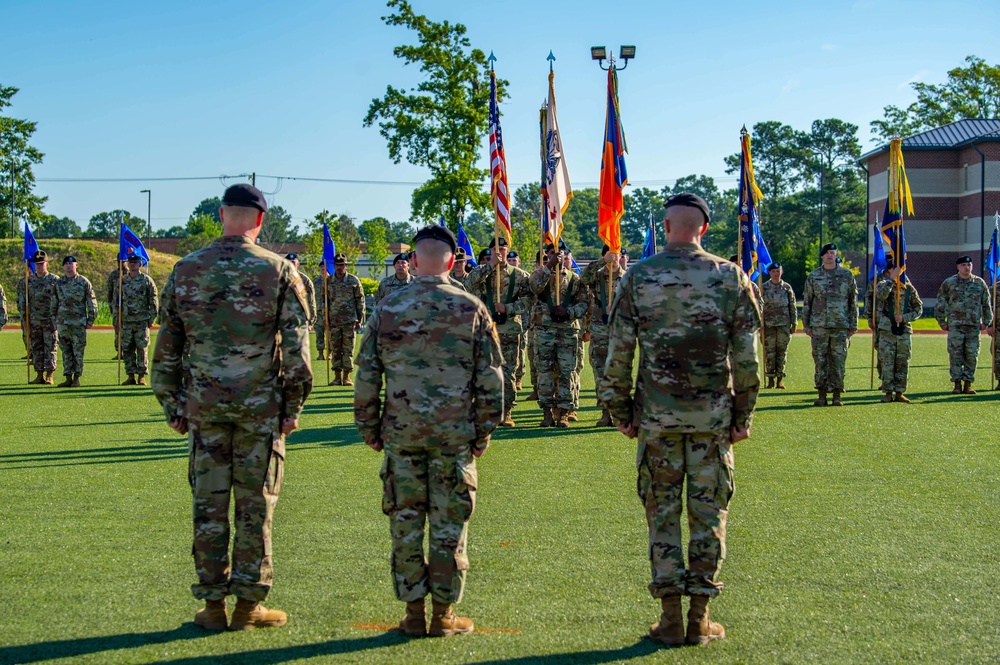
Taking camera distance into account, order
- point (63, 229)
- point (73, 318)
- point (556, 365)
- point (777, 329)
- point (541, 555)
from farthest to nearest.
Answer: point (63, 229)
point (73, 318)
point (777, 329)
point (556, 365)
point (541, 555)

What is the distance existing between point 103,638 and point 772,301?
15.0m

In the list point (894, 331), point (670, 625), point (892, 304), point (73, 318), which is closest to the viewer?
point (670, 625)

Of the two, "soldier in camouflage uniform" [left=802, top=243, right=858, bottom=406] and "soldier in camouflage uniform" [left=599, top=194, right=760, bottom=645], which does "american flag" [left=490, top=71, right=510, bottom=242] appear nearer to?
"soldier in camouflage uniform" [left=802, top=243, right=858, bottom=406]

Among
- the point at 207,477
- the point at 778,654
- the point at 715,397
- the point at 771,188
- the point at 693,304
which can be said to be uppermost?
the point at 771,188

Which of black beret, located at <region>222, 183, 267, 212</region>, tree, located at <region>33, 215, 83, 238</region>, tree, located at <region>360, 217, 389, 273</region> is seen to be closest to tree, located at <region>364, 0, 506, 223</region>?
tree, located at <region>360, 217, 389, 273</region>

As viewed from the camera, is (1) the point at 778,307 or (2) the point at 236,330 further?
(1) the point at 778,307

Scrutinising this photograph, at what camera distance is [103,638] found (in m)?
4.82

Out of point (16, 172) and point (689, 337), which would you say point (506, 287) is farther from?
point (16, 172)

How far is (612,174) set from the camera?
524 inches

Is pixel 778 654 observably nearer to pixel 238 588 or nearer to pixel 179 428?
pixel 238 588

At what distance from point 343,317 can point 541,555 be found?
1274cm

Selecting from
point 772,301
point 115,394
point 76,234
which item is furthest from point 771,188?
point 76,234

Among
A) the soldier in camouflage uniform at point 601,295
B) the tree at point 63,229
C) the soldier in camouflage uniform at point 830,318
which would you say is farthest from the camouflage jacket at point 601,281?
the tree at point 63,229

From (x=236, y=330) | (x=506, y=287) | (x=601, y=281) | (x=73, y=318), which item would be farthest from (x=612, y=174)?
(x=73, y=318)
